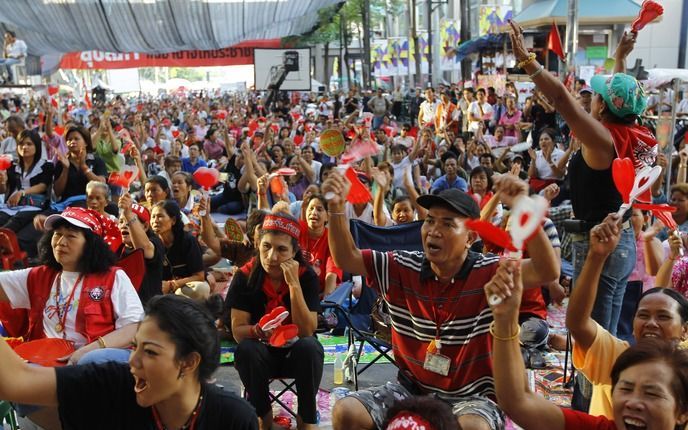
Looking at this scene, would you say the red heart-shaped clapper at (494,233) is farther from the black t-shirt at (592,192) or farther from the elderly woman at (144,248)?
the elderly woman at (144,248)

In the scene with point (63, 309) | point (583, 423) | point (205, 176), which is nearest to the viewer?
point (583, 423)

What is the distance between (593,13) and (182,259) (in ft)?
71.8

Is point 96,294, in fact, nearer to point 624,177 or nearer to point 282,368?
point 282,368

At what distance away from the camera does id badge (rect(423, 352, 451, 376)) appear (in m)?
2.94

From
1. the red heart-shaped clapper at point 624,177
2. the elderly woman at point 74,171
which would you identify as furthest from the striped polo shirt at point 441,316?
the elderly woman at point 74,171

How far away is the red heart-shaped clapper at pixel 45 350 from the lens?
338 cm

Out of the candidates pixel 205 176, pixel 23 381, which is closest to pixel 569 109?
pixel 23 381

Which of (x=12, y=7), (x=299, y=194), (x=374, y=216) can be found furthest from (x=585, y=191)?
(x=12, y=7)

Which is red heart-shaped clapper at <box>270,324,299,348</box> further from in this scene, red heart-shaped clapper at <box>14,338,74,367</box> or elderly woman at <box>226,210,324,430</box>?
red heart-shaped clapper at <box>14,338,74,367</box>

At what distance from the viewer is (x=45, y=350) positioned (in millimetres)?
3459

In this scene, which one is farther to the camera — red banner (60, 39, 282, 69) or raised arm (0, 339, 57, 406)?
red banner (60, 39, 282, 69)

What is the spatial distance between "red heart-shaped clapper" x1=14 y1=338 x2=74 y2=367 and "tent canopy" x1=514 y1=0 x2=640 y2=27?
22474 mm

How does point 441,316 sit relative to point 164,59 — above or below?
below

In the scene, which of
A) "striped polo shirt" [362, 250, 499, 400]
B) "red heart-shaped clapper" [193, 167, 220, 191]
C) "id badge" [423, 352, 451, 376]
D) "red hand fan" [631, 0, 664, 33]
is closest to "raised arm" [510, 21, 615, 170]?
"striped polo shirt" [362, 250, 499, 400]
